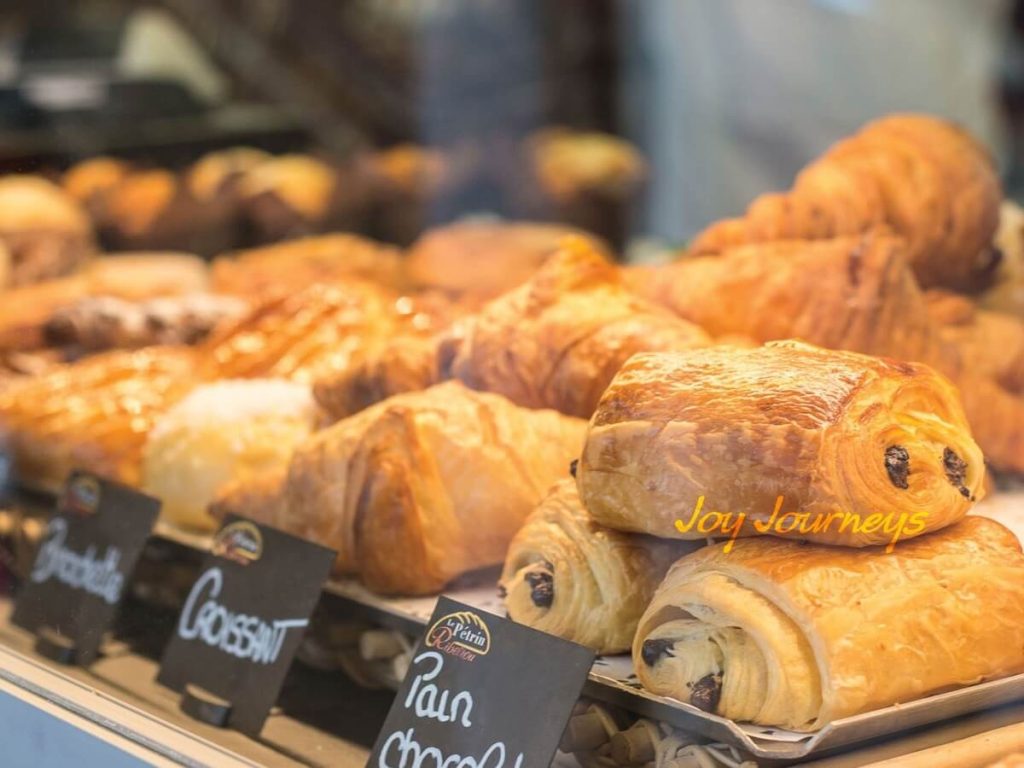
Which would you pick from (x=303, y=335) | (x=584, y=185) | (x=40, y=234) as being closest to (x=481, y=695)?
(x=303, y=335)

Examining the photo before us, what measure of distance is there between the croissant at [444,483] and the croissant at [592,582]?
0.75ft

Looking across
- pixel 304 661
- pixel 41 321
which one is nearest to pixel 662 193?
pixel 41 321

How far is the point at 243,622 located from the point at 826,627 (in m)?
0.77

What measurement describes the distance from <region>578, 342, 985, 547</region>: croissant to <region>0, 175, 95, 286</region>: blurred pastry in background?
7.46 feet

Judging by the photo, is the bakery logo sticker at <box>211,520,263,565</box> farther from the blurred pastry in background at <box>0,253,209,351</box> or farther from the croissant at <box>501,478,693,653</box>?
the blurred pastry in background at <box>0,253,209,351</box>

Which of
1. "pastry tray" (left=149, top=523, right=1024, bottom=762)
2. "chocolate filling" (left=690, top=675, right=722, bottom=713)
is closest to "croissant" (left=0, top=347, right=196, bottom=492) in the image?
"pastry tray" (left=149, top=523, right=1024, bottom=762)

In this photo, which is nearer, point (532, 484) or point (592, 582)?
point (592, 582)

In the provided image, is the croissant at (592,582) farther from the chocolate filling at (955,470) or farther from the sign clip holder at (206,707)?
the sign clip holder at (206,707)

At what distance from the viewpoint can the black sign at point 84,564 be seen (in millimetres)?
1865

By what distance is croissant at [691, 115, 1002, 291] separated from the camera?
1.93m

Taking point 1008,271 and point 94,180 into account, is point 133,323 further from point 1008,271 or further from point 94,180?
point 1008,271

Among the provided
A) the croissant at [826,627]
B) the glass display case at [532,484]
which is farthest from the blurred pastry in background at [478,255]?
the croissant at [826,627]

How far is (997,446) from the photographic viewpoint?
1.68 meters

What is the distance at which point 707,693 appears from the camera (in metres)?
1.24
